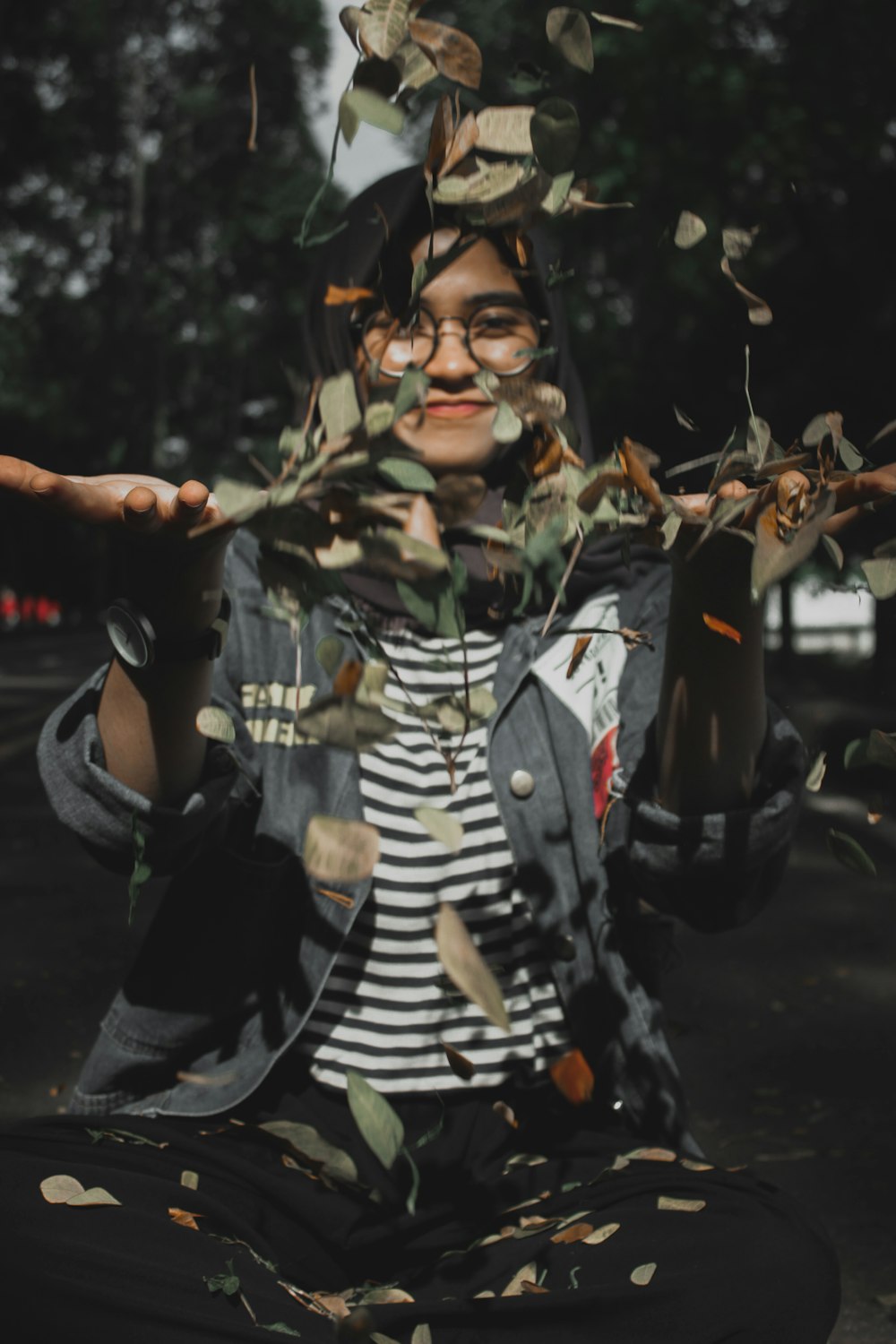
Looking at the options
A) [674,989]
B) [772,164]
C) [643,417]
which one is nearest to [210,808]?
[674,989]

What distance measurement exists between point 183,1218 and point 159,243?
27.6m

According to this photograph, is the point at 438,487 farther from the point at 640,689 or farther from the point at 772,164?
the point at 772,164

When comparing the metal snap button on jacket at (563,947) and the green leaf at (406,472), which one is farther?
the metal snap button on jacket at (563,947)

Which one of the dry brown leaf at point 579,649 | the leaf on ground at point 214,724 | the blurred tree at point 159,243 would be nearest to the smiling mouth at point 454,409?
the dry brown leaf at point 579,649

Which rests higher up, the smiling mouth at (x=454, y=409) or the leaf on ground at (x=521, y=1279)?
the smiling mouth at (x=454, y=409)

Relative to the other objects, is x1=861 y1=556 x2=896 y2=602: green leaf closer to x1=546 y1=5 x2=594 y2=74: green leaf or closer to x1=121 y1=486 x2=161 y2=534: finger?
x1=546 y1=5 x2=594 y2=74: green leaf

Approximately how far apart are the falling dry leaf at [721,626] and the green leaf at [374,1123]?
0.59m

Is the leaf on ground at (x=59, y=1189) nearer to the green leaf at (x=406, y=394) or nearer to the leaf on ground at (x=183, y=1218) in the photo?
the leaf on ground at (x=183, y=1218)

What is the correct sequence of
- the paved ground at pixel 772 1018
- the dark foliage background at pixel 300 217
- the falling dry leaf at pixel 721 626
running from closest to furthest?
the falling dry leaf at pixel 721 626 → the paved ground at pixel 772 1018 → the dark foliage background at pixel 300 217

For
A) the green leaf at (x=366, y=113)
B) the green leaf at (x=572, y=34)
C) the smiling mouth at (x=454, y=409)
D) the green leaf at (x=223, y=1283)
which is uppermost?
the green leaf at (x=572, y=34)

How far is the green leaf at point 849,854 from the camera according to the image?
4.91ft

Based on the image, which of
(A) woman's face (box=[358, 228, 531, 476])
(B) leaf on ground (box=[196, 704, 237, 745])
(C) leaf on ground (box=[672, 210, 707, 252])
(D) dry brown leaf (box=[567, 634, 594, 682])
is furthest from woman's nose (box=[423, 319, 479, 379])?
(B) leaf on ground (box=[196, 704, 237, 745])

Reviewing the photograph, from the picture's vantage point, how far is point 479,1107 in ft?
5.81

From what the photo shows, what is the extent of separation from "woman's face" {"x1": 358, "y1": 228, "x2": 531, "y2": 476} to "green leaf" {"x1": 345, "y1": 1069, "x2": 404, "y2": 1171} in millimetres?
931
